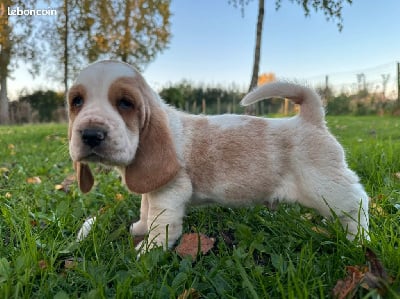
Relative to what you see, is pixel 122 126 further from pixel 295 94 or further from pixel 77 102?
→ pixel 295 94

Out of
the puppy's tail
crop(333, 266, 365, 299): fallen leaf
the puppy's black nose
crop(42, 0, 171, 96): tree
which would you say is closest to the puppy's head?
the puppy's black nose

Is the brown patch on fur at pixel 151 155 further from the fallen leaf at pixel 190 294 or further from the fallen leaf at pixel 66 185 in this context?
the fallen leaf at pixel 66 185

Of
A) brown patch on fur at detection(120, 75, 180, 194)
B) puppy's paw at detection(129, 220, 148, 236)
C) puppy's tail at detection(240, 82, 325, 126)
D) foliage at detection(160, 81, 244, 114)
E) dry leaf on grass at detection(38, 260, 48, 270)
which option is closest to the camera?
dry leaf on grass at detection(38, 260, 48, 270)

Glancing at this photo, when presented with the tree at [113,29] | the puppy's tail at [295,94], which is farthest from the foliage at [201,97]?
the puppy's tail at [295,94]

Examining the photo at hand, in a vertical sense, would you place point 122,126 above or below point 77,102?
below

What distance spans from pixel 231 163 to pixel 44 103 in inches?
1020

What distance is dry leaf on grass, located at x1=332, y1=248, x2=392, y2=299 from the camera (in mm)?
1516

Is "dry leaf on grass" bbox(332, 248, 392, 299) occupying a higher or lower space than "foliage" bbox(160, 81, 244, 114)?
lower

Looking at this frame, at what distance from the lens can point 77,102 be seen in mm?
2137

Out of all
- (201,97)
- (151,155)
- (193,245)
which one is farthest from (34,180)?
(201,97)

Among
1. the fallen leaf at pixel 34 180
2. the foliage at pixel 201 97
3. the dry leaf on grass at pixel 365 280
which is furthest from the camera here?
the foliage at pixel 201 97

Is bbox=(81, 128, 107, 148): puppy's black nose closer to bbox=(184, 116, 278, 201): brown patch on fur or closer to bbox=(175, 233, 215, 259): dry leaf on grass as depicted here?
bbox=(184, 116, 278, 201): brown patch on fur

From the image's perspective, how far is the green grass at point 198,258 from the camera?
1672 mm

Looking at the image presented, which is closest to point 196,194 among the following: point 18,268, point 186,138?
point 186,138
